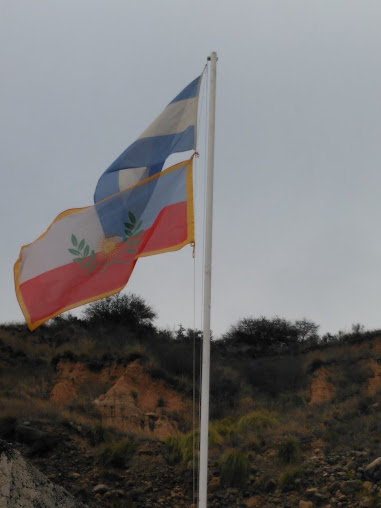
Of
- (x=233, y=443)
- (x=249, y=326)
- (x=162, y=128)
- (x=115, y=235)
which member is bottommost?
(x=233, y=443)

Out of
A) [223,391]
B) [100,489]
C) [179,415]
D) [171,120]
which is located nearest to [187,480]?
[100,489]

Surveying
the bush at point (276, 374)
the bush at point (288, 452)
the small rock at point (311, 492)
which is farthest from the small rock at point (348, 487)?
the bush at point (276, 374)

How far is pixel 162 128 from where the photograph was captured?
25.3 feet

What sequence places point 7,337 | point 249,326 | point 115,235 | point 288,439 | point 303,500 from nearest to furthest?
point 115,235 < point 303,500 < point 288,439 < point 7,337 < point 249,326

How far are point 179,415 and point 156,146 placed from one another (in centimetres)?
1709

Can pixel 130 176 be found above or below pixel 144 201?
above

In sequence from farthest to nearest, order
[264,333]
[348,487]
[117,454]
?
[264,333] < [117,454] < [348,487]

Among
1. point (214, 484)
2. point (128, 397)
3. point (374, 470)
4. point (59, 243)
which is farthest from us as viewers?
point (128, 397)

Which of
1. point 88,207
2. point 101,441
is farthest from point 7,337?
point 88,207

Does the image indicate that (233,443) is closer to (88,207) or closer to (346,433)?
(346,433)

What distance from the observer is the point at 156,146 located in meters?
7.71

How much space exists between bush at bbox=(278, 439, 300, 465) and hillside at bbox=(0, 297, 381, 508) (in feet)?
0.10

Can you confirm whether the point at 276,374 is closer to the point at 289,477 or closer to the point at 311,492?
the point at 289,477

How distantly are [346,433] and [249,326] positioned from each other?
27814mm
